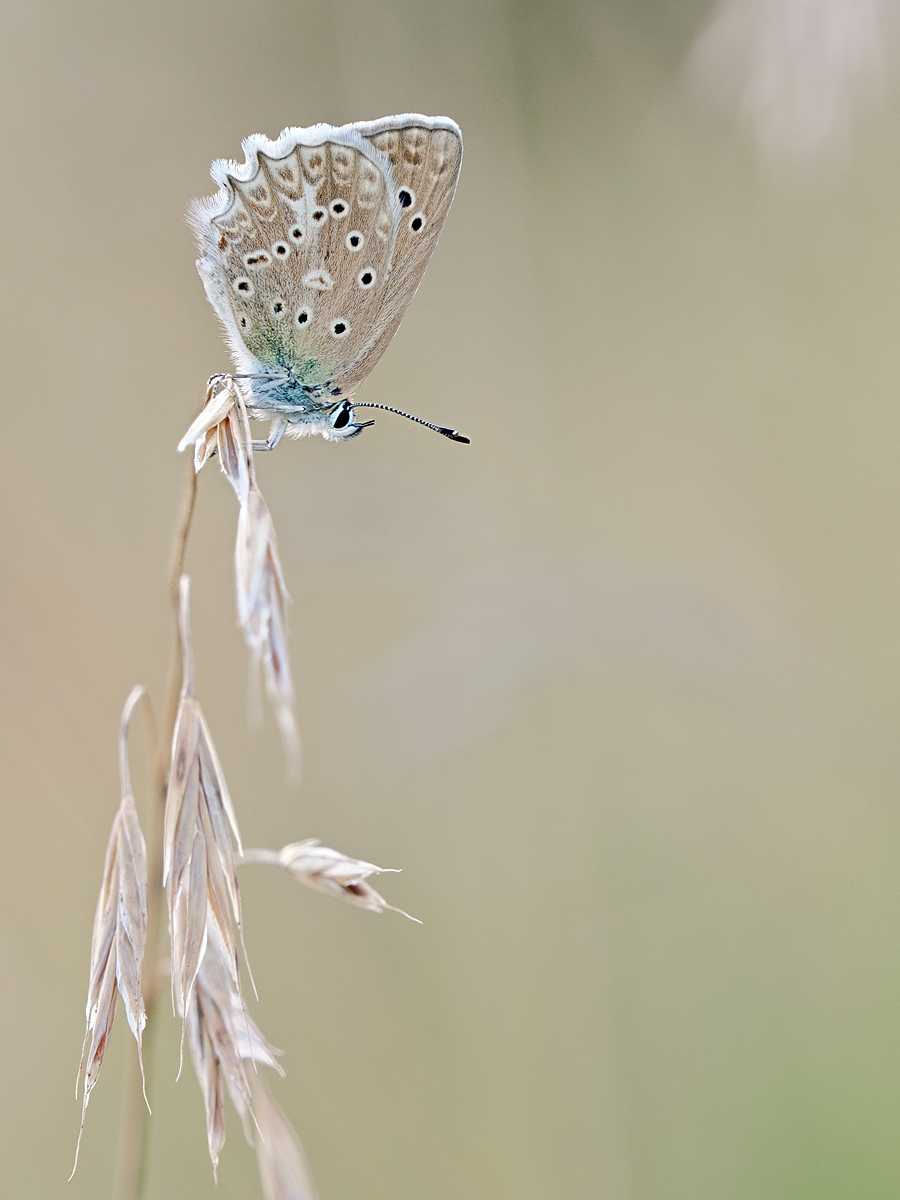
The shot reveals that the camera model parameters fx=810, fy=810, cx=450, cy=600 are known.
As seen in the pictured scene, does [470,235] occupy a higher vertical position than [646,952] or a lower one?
higher

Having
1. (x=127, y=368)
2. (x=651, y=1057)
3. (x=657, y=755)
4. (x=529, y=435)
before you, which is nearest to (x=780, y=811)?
(x=657, y=755)

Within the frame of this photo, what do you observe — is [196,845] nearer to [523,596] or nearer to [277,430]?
[277,430]

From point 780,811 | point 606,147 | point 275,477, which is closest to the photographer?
point 780,811

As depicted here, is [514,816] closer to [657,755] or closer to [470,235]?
[657,755]

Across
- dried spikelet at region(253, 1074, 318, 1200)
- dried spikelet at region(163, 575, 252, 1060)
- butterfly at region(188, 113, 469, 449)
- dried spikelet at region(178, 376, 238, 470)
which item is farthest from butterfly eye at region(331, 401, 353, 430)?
dried spikelet at region(253, 1074, 318, 1200)

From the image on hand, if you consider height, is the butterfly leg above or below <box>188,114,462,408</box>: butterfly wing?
A: below

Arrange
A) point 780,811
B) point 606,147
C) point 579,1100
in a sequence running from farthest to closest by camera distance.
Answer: point 606,147, point 780,811, point 579,1100

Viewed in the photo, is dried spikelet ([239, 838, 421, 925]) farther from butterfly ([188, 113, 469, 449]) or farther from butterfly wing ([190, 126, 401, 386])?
butterfly wing ([190, 126, 401, 386])
